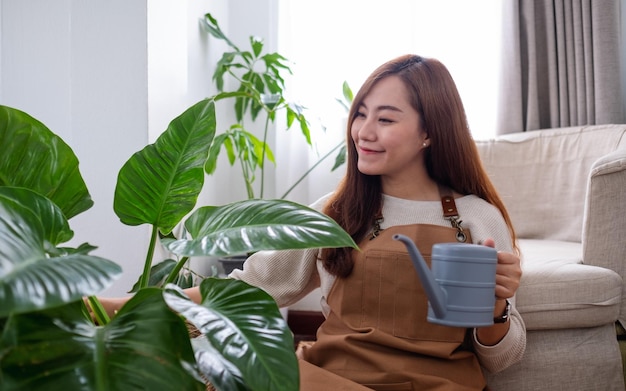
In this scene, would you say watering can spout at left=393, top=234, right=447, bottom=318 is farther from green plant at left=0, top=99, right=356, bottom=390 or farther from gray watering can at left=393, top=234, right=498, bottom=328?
green plant at left=0, top=99, right=356, bottom=390

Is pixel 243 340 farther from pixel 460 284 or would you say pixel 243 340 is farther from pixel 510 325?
pixel 510 325

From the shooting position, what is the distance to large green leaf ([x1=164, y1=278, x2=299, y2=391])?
706 millimetres

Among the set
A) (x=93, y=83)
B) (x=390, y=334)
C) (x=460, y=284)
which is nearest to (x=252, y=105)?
(x=93, y=83)

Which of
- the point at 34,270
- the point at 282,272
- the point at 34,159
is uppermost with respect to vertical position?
the point at 34,159

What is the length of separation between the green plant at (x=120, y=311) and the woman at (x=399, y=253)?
0.44 meters

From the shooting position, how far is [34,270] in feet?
2.04

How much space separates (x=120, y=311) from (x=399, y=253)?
0.64 metres

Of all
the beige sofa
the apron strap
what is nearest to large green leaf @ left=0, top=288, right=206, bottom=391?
the apron strap

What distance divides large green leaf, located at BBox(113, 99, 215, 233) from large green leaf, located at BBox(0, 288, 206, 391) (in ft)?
0.76

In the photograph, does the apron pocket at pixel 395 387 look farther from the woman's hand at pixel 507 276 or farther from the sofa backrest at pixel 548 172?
the sofa backrest at pixel 548 172

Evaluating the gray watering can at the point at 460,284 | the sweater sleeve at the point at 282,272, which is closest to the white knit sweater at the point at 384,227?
the sweater sleeve at the point at 282,272

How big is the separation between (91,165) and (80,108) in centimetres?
15

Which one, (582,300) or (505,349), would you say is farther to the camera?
(582,300)

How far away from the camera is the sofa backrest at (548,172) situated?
2.54 metres
